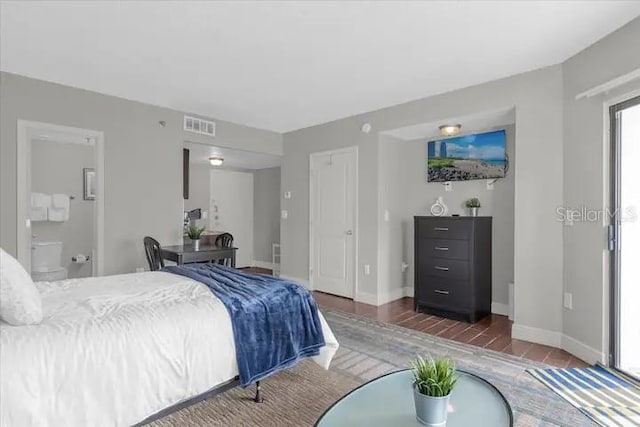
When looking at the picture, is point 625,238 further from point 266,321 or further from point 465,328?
point 266,321

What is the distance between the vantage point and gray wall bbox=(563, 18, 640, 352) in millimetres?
2459

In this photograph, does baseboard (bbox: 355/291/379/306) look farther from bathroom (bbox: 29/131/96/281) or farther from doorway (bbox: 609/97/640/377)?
bathroom (bbox: 29/131/96/281)

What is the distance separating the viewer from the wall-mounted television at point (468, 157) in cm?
386

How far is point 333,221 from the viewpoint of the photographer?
4.87 m

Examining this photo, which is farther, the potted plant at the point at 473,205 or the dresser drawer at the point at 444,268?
the potted plant at the point at 473,205

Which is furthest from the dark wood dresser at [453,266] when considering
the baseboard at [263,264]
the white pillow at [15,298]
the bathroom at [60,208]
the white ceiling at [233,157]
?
the bathroom at [60,208]

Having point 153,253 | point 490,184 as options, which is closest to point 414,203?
point 490,184

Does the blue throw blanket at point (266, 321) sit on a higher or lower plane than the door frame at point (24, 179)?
lower

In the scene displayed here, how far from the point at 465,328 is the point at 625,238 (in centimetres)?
160

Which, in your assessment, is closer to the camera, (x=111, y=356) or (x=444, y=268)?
(x=111, y=356)

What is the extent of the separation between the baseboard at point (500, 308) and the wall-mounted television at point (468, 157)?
1.53 metres

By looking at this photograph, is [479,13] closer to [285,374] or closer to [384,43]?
[384,43]

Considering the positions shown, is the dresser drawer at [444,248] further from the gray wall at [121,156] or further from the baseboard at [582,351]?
the gray wall at [121,156]

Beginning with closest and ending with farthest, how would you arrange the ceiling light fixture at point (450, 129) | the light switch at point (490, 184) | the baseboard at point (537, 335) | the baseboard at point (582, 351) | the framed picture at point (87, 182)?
the baseboard at point (582, 351) < the baseboard at point (537, 335) < the ceiling light fixture at point (450, 129) < the light switch at point (490, 184) < the framed picture at point (87, 182)
